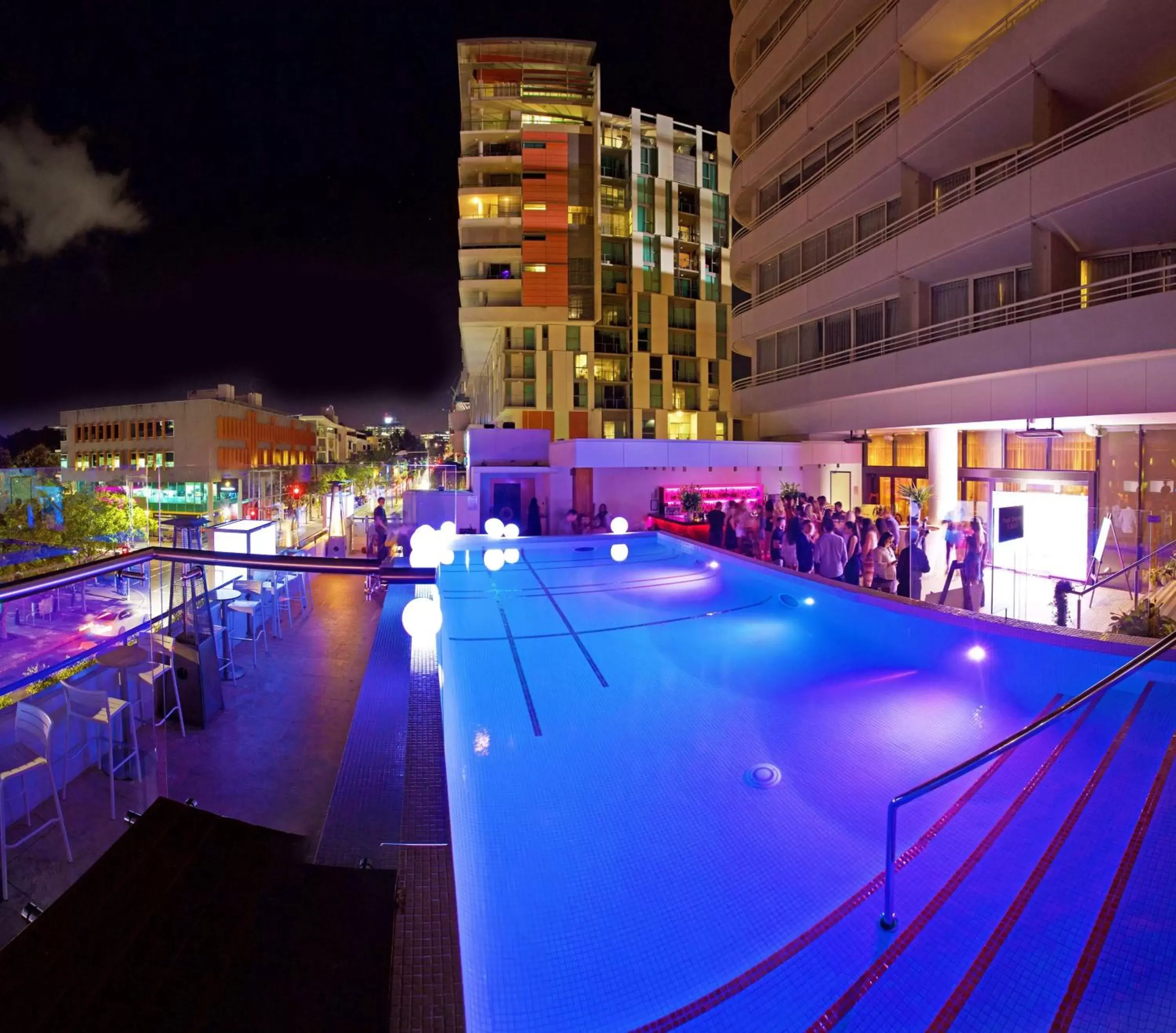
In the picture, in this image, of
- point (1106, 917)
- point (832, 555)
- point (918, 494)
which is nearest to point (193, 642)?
point (1106, 917)

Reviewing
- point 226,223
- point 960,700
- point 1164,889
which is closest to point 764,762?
point 1164,889

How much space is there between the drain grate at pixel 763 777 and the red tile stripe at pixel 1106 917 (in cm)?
168

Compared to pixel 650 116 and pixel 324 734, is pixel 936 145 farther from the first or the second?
pixel 650 116

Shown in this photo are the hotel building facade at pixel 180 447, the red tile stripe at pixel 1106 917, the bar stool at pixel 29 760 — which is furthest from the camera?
the hotel building facade at pixel 180 447

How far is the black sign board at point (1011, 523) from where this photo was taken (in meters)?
8.93

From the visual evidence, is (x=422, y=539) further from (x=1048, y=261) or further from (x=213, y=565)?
(x=1048, y=261)

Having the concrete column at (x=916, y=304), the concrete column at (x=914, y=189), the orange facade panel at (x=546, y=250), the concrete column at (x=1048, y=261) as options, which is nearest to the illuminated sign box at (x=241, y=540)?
the concrete column at (x=1048, y=261)

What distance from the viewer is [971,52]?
14828 millimetres

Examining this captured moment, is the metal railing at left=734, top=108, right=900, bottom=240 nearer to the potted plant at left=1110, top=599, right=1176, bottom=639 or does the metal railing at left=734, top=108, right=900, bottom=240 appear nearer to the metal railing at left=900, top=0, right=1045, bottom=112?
the metal railing at left=900, top=0, right=1045, bottom=112

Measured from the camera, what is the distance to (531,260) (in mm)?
33250

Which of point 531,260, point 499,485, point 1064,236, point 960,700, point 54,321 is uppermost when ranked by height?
point 54,321

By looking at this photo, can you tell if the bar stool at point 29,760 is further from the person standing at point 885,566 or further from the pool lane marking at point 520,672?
the person standing at point 885,566

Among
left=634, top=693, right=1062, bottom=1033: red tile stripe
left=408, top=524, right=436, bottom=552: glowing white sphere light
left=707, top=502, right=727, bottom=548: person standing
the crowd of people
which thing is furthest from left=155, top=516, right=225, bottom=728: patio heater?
left=707, top=502, right=727, bottom=548: person standing

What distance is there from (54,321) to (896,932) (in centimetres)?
11260
